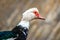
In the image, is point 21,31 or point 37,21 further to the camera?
point 37,21

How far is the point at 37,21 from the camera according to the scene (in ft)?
10.3

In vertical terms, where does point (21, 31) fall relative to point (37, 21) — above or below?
below

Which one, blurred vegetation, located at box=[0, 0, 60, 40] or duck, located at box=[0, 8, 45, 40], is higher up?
blurred vegetation, located at box=[0, 0, 60, 40]

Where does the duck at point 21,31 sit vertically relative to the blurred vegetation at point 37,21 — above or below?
below

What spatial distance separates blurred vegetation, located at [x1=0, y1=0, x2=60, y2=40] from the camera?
9.92 feet

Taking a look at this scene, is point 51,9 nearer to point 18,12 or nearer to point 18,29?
point 18,12

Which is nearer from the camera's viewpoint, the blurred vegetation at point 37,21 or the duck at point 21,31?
the duck at point 21,31

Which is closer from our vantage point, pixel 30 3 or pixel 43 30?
pixel 43 30

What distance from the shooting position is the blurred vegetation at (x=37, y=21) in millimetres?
3023

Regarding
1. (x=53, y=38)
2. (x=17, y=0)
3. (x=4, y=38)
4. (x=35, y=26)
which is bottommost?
(x=4, y=38)

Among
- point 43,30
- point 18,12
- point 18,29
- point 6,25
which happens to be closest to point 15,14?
point 18,12

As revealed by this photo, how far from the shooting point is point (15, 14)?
333 cm

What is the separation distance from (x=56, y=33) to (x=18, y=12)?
67 cm

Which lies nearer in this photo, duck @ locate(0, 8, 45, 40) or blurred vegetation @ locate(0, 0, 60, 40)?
duck @ locate(0, 8, 45, 40)
